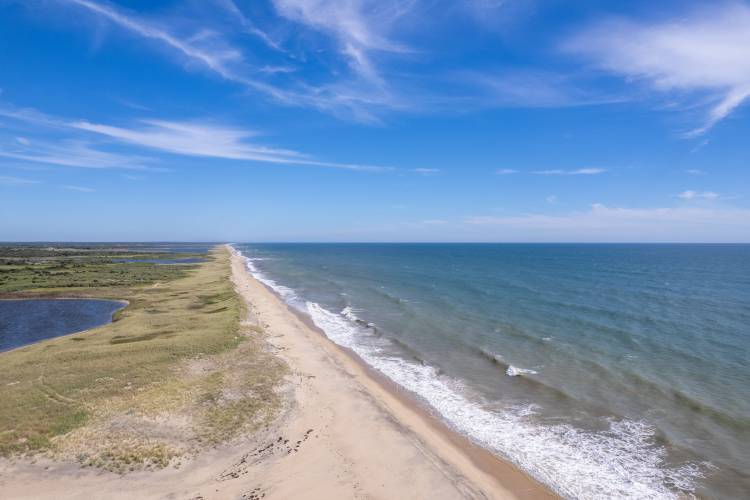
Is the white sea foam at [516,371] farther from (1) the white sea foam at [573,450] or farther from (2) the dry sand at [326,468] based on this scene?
(2) the dry sand at [326,468]

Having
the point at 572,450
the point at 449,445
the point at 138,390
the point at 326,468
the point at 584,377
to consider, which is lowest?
the point at 449,445

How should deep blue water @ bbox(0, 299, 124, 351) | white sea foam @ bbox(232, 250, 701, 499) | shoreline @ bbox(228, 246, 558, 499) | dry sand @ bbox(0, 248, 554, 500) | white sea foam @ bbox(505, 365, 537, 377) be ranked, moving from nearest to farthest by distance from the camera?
dry sand @ bbox(0, 248, 554, 500) → shoreline @ bbox(228, 246, 558, 499) → white sea foam @ bbox(232, 250, 701, 499) → white sea foam @ bbox(505, 365, 537, 377) → deep blue water @ bbox(0, 299, 124, 351)

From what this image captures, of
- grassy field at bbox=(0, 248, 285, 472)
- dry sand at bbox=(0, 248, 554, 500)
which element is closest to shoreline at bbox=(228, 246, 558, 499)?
dry sand at bbox=(0, 248, 554, 500)

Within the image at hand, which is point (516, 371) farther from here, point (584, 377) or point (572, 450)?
point (572, 450)

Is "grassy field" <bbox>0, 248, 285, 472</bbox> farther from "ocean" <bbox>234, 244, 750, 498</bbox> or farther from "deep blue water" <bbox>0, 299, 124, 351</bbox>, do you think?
"ocean" <bbox>234, 244, 750, 498</bbox>

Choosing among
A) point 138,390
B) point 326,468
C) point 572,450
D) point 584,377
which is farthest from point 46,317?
point 584,377

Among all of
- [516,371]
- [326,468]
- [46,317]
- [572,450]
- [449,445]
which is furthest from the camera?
[46,317]

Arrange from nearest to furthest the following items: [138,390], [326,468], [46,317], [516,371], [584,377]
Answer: [326,468] → [138,390] → [584,377] → [516,371] → [46,317]

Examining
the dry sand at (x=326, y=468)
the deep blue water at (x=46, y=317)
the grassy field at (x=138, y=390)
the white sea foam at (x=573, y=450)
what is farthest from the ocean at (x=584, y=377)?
the deep blue water at (x=46, y=317)
